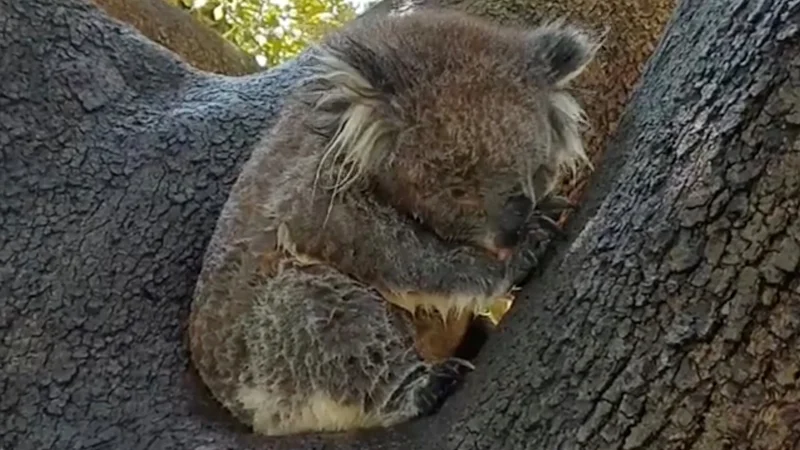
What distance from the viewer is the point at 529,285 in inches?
61.6

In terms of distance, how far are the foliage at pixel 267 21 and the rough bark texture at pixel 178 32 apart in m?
0.61

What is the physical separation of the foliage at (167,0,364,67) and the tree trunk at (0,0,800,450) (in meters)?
1.66

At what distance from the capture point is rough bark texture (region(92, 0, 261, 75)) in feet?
10.9

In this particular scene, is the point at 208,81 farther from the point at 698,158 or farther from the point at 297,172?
the point at 698,158

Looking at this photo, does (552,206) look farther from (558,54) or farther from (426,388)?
(426,388)

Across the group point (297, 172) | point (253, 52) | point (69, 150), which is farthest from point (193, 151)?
point (253, 52)

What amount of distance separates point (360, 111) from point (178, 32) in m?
1.79

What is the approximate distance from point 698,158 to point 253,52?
3239 millimetres

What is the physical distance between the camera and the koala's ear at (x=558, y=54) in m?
1.87

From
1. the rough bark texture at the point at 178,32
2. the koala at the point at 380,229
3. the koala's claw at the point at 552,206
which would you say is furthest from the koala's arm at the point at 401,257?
the rough bark texture at the point at 178,32

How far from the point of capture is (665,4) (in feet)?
7.73

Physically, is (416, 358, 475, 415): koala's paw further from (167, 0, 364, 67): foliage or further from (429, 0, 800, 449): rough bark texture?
(167, 0, 364, 67): foliage

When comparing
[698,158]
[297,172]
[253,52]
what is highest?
[698,158]

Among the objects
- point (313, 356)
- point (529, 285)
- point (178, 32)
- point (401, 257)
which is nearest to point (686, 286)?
point (529, 285)
